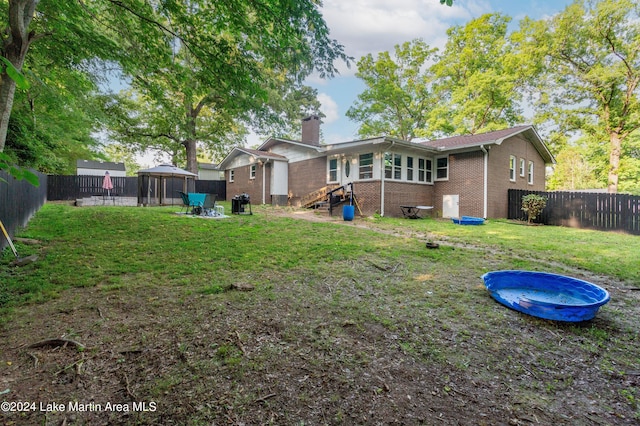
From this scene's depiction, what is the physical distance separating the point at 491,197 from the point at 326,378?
14717mm

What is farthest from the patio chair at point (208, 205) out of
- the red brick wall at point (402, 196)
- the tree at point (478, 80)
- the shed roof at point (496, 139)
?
the tree at point (478, 80)

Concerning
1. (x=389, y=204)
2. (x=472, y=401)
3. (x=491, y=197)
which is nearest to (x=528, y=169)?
(x=491, y=197)

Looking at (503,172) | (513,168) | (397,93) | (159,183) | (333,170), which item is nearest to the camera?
(503,172)

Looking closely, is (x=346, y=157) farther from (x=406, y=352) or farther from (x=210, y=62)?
(x=406, y=352)

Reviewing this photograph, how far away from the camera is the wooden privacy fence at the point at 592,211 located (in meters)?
11.0

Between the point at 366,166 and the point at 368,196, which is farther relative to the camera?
the point at 366,166

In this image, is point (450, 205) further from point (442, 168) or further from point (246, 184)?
point (246, 184)

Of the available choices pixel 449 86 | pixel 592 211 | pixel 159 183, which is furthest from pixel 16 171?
pixel 449 86

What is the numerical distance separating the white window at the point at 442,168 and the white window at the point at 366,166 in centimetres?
419

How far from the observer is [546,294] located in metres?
3.97

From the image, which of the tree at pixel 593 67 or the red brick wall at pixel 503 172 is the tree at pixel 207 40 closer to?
the red brick wall at pixel 503 172

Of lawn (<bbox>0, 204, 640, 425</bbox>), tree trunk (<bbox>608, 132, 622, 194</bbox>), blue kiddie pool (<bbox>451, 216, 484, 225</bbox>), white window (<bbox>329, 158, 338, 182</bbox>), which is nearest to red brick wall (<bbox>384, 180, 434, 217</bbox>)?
blue kiddie pool (<bbox>451, 216, 484, 225</bbox>)

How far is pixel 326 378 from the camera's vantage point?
83.1 inches

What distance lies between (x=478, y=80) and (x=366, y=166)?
1514 centimetres
